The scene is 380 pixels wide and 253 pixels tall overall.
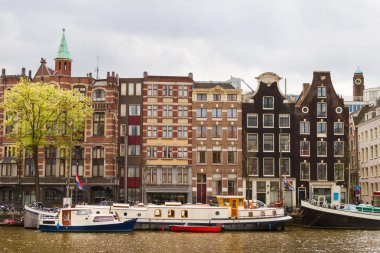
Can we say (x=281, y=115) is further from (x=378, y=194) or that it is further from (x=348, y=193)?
(x=378, y=194)

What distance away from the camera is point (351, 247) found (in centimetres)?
4719

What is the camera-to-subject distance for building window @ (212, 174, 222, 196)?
277ft

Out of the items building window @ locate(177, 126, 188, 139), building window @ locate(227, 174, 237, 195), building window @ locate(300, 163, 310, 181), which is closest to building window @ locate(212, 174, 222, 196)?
building window @ locate(227, 174, 237, 195)

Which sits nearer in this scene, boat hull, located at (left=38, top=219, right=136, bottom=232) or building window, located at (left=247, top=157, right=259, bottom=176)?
boat hull, located at (left=38, top=219, right=136, bottom=232)

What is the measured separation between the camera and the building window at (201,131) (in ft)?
279

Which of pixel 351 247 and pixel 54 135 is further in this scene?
pixel 54 135

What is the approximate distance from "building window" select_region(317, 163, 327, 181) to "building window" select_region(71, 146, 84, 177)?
29.5m

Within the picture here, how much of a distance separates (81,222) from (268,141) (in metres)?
32.5

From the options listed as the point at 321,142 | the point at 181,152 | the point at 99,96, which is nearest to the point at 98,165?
the point at 99,96

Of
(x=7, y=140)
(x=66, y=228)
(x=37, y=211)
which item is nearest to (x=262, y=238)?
(x=66, y=228)

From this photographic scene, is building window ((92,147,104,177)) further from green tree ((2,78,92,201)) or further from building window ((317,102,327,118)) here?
building window ((317,102,327,118))

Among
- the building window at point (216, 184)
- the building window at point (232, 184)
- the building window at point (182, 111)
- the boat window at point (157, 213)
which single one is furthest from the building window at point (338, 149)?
the boat window at point (157, 213)

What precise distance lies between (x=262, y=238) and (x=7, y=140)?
4155 centimetres

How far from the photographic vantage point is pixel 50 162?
82750mm
